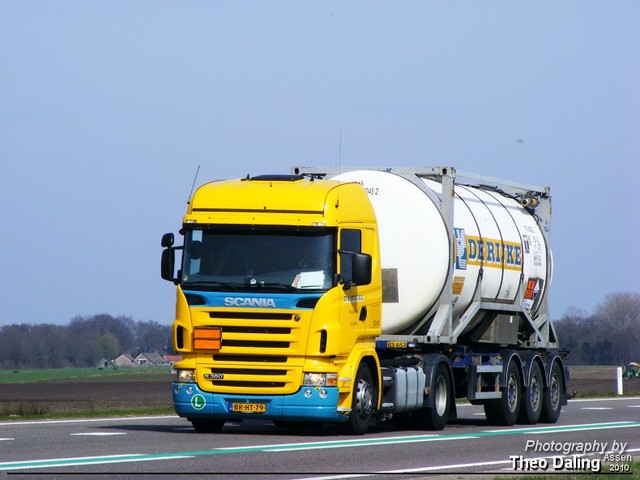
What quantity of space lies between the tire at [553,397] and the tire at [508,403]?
96 centimetres

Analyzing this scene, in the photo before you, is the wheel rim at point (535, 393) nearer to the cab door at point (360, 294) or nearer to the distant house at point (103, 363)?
the cab door at point (360, 294)

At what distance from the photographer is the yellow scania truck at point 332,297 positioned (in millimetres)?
19016

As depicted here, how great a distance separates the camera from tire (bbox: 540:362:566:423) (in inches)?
1032

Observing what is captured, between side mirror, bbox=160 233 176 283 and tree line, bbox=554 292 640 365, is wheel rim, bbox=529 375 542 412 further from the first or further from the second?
tree line, bbox=554 292 640 365

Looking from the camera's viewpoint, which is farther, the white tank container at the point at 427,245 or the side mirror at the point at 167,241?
the white tank container at the point at 427,245

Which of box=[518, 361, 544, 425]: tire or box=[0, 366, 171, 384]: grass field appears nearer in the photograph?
box=[518, 361, 544, 425]: tire

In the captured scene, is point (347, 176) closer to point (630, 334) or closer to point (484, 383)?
point (484, 383)

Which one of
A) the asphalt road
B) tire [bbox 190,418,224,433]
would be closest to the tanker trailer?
the asphalt road

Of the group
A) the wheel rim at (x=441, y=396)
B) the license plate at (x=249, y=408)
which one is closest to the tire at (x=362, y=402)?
the license plate at (x=249, y=408)

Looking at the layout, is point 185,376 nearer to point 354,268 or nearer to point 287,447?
point 354,268

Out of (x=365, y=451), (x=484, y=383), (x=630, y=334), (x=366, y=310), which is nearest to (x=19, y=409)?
(x=484, y=383)

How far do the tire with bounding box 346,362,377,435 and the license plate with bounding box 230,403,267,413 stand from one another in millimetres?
1266

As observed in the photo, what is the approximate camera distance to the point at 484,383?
2438cm

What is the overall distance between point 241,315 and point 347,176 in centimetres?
457
